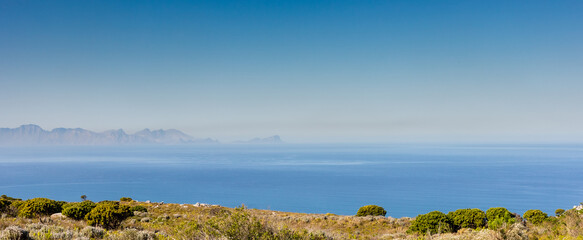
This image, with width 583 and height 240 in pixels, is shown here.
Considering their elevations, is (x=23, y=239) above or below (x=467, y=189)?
above

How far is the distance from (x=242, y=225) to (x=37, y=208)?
1606 cm

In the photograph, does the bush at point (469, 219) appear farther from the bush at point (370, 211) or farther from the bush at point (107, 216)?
the bush at point (107, 216)

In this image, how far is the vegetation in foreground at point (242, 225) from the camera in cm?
797

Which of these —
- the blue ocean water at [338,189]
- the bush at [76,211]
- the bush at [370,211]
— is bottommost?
the blue ocean water at [338,189]

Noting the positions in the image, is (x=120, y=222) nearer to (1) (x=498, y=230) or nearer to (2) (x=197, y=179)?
(1) (x=498, y=230)

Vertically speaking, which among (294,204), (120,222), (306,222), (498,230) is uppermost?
(498,230)

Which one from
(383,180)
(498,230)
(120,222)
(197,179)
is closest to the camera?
(498,230)

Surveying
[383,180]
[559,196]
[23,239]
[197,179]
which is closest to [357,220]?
[23,239]

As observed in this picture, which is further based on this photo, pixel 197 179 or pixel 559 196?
pixel 197 179

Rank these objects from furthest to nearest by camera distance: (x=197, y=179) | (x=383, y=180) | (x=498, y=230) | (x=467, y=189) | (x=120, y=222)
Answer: (x=197, y=179), (x=383, y=180), (x=467, y=189), (x=120, y=222), (x=498, y=230)

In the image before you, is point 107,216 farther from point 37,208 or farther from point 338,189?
point 338,189

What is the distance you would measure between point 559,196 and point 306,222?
122m

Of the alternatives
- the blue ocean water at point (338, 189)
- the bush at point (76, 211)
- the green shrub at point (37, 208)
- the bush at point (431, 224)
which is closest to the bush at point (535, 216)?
the bush at point (431, 224)

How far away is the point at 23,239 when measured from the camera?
8109 millimetres
